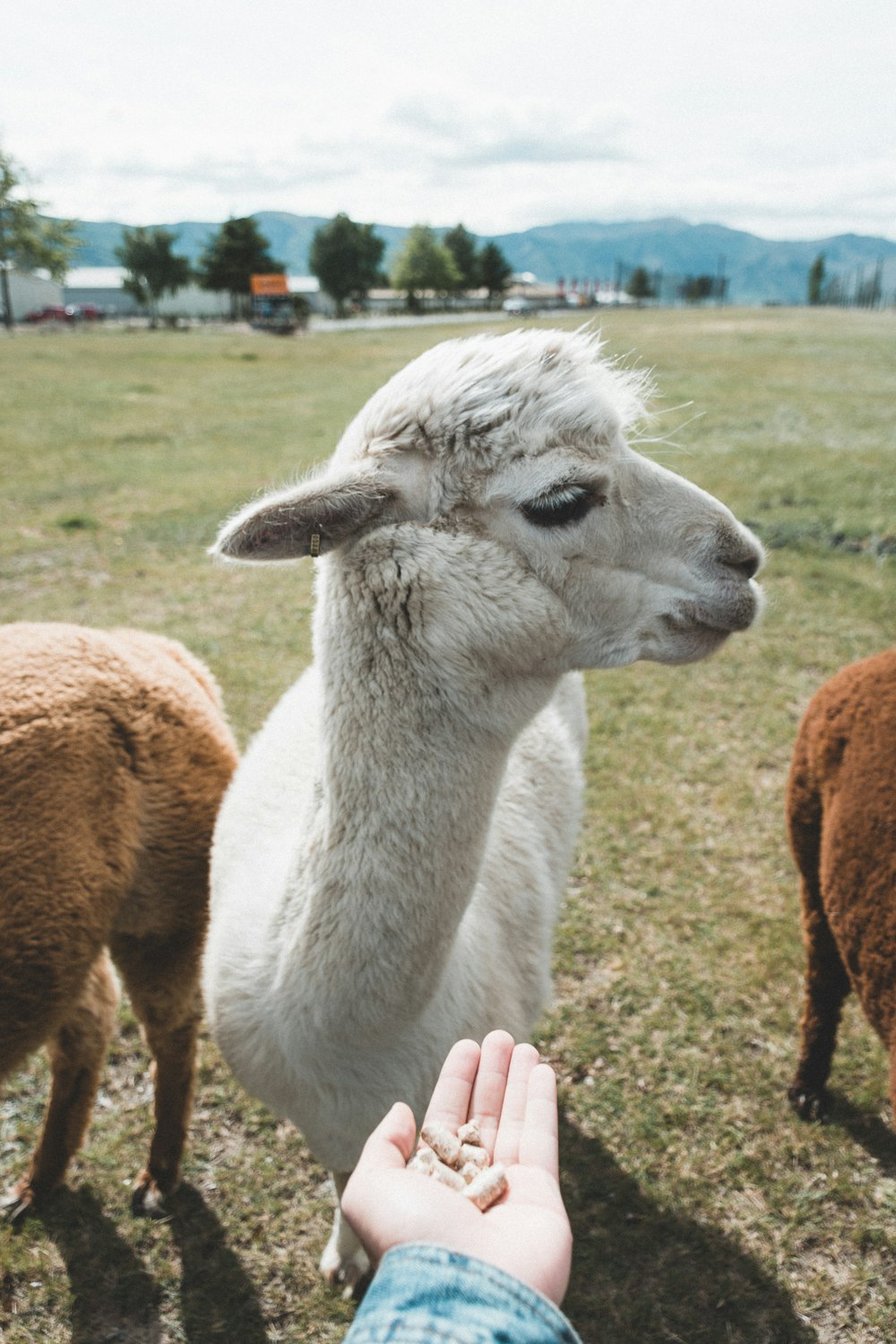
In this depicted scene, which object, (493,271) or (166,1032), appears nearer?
(166,1032)

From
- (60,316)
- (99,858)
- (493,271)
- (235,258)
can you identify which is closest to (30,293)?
(60,316)

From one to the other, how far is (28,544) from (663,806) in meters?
7.03

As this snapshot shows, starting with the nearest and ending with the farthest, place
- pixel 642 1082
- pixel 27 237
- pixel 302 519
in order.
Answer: pixel 302 519
pixel 642 1082
pixel 27 237

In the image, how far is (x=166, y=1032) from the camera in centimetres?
262

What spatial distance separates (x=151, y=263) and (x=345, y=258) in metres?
14.9

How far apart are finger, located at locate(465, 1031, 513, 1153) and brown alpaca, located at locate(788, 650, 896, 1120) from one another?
1152 mm

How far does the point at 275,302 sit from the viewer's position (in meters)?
51.0

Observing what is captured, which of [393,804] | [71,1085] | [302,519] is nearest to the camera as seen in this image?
[302,519]

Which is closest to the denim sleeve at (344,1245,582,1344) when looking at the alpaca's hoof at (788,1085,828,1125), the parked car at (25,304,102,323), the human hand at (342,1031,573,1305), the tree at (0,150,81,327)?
the human hand at (342,1031,573,1305)

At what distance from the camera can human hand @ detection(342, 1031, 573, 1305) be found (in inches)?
42.7

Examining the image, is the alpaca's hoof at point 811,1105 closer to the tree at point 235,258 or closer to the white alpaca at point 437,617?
the white alpaca at point 437,617

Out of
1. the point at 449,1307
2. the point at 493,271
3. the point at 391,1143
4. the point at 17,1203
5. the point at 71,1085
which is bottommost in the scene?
the point at 17,1203

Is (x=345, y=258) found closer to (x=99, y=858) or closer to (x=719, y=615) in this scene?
(x=99, y=858)

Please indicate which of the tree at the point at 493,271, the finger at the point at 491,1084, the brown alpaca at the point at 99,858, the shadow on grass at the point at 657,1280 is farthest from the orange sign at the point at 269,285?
the finger at the point at 491,1084
